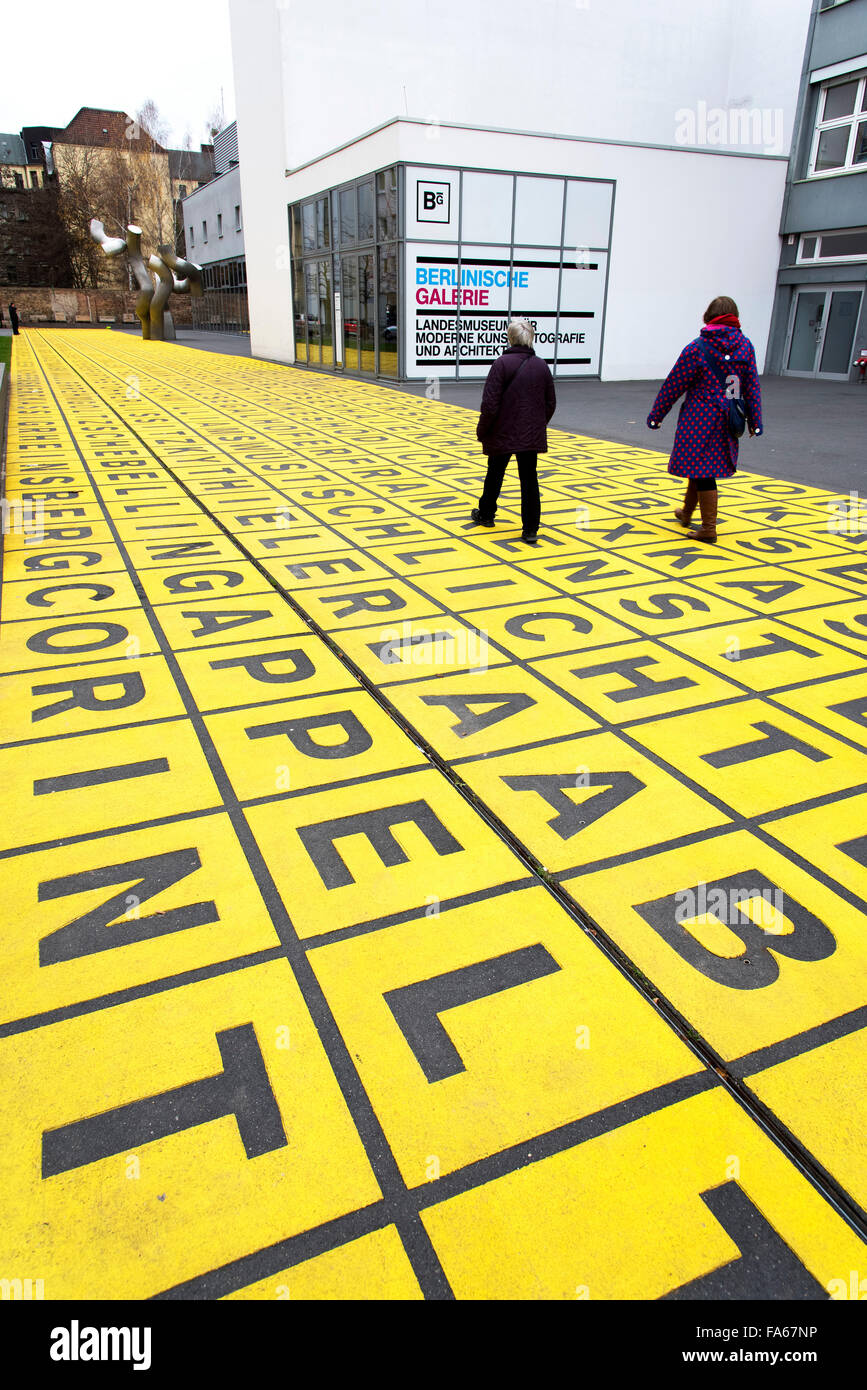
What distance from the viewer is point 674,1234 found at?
2.01m

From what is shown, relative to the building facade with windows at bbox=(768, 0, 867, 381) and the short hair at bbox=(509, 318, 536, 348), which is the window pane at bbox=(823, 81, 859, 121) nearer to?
the building facade with windows at bbox=(768, 0, 867, 381)

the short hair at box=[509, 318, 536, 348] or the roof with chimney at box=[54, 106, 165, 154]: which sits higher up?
the roof with chimney at box=[54, 106, 165, 154]

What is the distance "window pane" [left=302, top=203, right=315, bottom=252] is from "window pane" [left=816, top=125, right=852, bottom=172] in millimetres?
13268

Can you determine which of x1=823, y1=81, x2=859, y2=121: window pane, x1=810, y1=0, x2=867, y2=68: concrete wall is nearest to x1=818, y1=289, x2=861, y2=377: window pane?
x1=823, y1=81, x2=859, y2=121: window pane

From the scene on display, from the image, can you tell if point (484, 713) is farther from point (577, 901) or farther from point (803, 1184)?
point (803, 1184)

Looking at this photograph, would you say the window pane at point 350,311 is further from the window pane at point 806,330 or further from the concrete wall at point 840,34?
the concrete wall at point 840,34

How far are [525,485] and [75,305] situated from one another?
61.8 meters

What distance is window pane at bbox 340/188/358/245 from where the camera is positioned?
68.3ft

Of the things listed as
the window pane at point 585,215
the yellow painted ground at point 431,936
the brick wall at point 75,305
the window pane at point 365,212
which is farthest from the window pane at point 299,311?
the brick wall at point 75,305

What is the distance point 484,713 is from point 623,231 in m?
20.3

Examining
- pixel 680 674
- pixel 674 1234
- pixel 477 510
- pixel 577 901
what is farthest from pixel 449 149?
pixel 674 1234

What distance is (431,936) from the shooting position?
2924mm

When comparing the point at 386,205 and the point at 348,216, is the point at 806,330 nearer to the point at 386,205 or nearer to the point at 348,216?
the point at 386,205
